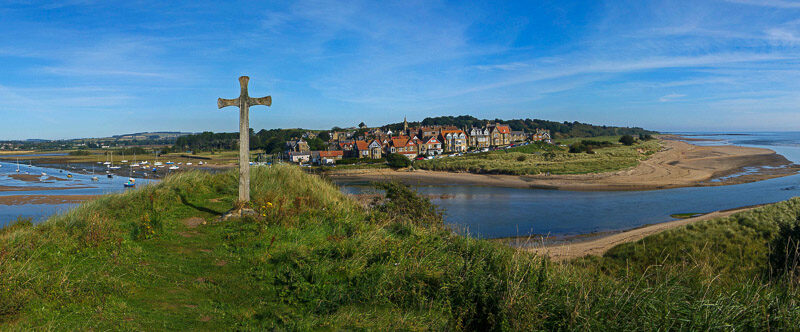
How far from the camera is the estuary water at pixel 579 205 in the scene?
73.4 feet

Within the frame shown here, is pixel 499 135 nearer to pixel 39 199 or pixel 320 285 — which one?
pixel 39 199

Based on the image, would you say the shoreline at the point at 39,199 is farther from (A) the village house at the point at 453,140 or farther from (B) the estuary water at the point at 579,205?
(A) the village house at the point at 453,140

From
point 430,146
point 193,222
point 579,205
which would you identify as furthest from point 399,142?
point 193,222

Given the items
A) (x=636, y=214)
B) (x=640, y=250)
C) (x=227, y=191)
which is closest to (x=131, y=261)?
(x=227, y=191)

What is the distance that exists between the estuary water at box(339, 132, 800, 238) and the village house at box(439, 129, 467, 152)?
49672 millimetres

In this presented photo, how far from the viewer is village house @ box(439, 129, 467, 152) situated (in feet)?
297

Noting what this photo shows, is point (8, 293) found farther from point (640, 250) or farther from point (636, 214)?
point (636, 214)

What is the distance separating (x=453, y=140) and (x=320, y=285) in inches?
3423

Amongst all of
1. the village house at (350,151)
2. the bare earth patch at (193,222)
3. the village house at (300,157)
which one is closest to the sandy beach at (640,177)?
the village house at (350,151)

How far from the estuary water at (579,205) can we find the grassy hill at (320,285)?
11425 millimetres

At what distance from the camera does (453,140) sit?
90.6 m

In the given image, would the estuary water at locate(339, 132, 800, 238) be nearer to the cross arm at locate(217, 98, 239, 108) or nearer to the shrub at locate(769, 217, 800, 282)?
the shrub at locate(769, 217, 800, 282)

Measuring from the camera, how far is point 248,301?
15.3 ft

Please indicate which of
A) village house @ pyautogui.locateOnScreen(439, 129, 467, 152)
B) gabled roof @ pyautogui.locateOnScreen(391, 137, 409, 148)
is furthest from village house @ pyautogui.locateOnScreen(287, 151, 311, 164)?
village house @ pyautogui.locateOnScreen(439, 129, 467, 152)
